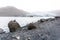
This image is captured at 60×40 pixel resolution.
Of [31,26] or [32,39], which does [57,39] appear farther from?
[31,26]

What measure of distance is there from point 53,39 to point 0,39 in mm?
4658

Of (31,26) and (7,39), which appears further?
(31,26)

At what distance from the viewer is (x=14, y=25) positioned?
22328 mm

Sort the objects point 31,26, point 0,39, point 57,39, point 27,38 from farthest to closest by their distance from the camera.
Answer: point 31,26 → point 0,39 → point 27,38 → point 57,39

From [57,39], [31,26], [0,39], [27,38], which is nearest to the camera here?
[57,39]

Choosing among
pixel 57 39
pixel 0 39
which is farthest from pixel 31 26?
pixel 57 39

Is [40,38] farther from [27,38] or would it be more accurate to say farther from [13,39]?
[13,39]

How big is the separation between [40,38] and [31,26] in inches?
354

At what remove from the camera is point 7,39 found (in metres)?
13.2

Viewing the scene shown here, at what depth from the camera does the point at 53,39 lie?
12125 millimetres

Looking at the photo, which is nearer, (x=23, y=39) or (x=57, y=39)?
(x=57, y=39)

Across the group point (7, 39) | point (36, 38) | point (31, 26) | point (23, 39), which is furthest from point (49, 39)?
point (31, 26)

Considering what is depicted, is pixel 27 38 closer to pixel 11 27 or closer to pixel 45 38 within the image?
pixel 45 38

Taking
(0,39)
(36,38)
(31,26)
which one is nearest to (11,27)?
(31,26)
